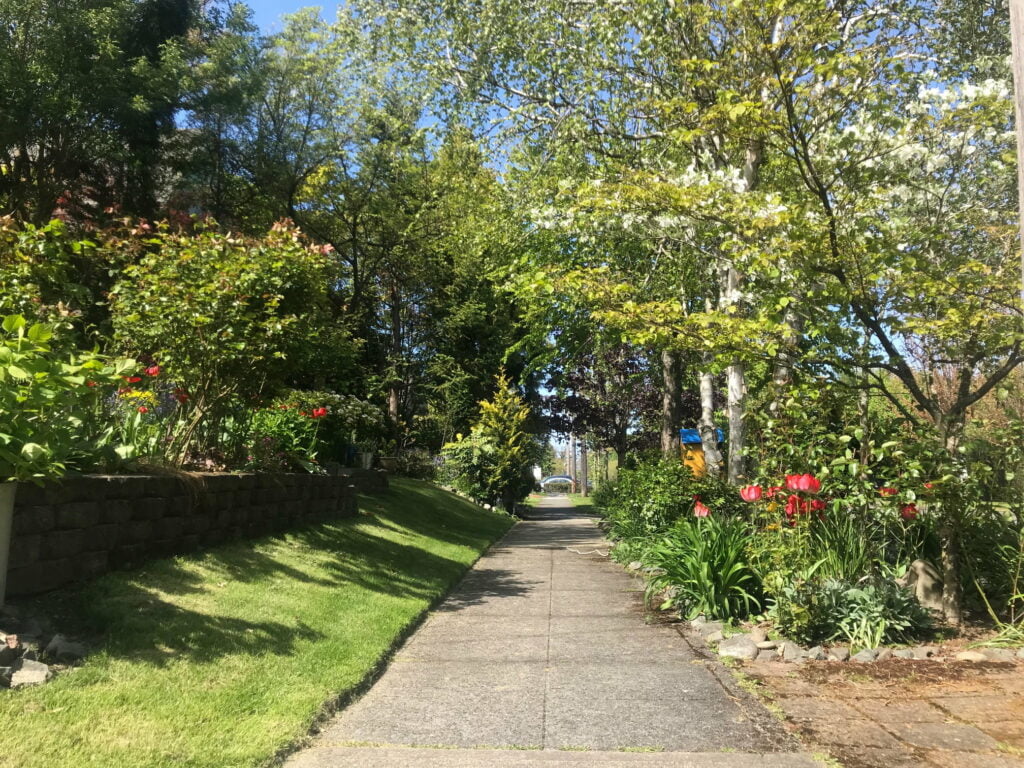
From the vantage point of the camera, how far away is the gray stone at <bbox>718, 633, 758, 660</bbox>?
581 cm

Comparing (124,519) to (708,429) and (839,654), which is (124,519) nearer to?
(839,654)

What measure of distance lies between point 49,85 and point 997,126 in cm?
1297

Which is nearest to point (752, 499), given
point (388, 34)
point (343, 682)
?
point (343, 682)

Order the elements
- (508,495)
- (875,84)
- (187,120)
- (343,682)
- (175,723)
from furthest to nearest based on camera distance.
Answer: (508,495)
(187,120)
(875,84)
(343,682)
(175,723)

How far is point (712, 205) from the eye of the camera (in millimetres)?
6500

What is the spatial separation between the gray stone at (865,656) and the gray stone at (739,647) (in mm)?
695

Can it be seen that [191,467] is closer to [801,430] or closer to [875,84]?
[801,430]

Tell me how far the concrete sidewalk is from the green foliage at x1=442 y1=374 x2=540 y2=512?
1403 centimetres

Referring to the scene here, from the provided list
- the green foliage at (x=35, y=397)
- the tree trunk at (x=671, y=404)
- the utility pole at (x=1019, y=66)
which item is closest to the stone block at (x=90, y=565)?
the green foliage at (x=35, y=397)

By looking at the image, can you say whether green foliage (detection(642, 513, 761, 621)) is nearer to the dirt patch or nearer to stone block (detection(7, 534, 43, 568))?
the dirt patch

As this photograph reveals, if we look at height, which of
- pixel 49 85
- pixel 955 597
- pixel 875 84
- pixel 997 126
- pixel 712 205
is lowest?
pixel 955 597

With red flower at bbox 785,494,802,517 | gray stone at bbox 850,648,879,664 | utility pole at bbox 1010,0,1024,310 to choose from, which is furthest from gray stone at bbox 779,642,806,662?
utility pole at bbox 1010,0,1024,310

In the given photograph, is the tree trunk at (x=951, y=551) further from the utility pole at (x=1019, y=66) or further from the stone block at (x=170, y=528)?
the stone block at (x=170, y=528)

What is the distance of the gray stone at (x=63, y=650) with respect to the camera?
433 cm
